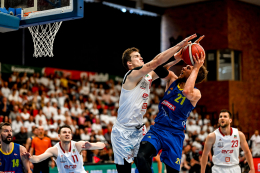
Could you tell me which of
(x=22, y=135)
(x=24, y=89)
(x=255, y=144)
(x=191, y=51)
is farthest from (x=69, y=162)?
(x=255, y=144)

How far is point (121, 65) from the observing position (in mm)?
20531

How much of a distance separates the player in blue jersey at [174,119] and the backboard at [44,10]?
1.92m

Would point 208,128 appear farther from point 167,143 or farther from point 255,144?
point 167,143

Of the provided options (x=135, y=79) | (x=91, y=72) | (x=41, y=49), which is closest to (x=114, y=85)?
(x=91, y=72)

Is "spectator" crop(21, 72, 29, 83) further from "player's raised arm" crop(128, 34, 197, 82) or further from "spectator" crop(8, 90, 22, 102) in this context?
"player's raised arm" crop(128, 34, 197, 82)

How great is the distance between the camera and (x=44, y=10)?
6.49m

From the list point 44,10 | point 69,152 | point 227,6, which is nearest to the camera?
point 44,10

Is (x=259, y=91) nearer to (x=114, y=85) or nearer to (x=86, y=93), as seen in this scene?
(x=114, y=85)

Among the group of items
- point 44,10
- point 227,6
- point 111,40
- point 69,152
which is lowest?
point 69,152

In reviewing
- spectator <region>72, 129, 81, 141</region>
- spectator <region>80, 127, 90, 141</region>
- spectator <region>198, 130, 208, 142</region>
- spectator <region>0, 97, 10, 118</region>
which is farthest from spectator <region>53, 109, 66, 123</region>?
spectator <region>198, 130, 208, 142</region>

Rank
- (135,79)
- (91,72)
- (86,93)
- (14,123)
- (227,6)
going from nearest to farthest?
(135,79)
(14,123)
(86,93)
(91,72)
(227,6)

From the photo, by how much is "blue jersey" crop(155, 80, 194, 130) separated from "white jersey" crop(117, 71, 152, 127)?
37cm

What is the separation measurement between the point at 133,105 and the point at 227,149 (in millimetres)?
3371

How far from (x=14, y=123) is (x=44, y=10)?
712cm
